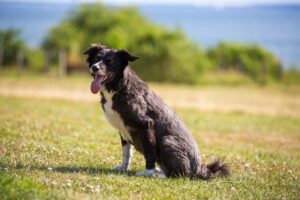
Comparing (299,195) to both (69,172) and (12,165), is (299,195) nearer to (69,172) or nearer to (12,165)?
(69,172)

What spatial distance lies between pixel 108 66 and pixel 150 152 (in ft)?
5.96

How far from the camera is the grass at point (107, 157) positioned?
973 centimetres

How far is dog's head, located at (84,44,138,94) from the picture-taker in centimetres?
1087

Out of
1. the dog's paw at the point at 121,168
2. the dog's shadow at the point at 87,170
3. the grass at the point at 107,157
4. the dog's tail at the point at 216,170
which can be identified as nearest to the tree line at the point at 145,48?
the grass at the point at 107,157

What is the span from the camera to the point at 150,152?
11172 mm

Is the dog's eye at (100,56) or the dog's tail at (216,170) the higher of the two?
the dog's eye at (100,56)

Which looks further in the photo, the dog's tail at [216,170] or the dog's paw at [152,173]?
the dog's tail at [216,170]

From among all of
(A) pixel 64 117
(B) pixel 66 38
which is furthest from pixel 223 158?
(B) pixel 66 38

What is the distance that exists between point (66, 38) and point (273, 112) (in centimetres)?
2835

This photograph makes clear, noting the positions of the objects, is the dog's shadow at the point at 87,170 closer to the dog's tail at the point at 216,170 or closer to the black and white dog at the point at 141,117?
the black and white dog at the point at 141,117

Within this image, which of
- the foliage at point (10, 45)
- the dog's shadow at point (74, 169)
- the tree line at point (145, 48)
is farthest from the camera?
the foliage at point (10, 45)

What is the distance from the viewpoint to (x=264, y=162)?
565 inches

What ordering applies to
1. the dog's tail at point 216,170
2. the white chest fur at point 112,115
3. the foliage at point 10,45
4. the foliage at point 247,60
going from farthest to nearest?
the foliage at point 247,60, the foliage at point 10,45, the dog's tail at point 216,170, the white chest fur at point 112,115

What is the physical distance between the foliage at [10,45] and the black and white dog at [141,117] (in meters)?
39.4
